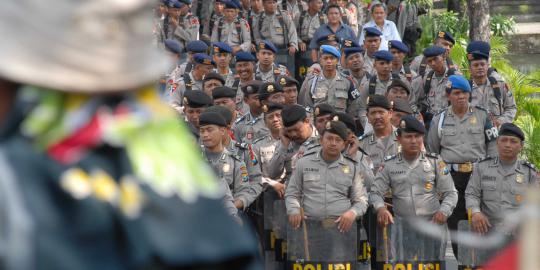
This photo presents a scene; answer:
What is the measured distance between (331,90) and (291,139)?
3.39 metres

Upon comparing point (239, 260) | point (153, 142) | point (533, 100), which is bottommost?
point (533, 100)

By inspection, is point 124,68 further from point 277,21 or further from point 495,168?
point 277,21

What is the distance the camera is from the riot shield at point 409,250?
1116 cm

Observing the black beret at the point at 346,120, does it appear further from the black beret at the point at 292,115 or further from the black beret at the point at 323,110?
the black beret at the point at 323,110

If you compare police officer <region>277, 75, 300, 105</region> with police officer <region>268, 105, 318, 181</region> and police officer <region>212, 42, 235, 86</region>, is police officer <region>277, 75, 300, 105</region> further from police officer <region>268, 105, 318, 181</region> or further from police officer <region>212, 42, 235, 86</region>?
police officer <region>268, 105, 318, 181</region>

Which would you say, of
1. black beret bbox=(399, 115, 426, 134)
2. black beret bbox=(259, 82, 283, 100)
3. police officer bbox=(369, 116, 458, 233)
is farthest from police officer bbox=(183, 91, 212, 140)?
police officer bbox=(369, 116, 458, 233)

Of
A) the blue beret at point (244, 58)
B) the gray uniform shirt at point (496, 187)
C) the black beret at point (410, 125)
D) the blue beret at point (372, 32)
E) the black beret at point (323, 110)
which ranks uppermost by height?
the black beret at point (410, 125)

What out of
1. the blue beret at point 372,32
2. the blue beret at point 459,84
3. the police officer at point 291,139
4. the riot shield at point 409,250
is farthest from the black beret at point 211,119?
the blue beret at point 372,32

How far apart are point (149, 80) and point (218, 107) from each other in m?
10.5

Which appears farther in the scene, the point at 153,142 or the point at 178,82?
the point at 178,82

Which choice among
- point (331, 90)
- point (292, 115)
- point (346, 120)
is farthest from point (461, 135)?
point (331, 90)

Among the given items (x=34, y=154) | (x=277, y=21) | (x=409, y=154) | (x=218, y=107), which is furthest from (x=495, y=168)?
(x=34, y=154)

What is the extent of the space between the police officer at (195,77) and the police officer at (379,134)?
3.25 m

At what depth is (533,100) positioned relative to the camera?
53.4 feet
